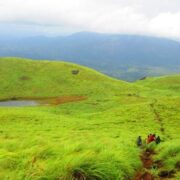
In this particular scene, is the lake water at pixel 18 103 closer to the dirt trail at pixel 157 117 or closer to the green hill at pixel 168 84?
the dirt trail at pixel 157 117

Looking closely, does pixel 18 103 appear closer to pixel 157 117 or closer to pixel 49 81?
pixel 49 81

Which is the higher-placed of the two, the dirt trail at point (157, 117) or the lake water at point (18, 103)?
the lake water at point (18, 103)

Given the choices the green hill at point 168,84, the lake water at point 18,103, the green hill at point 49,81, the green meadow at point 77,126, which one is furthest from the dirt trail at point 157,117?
A: the green hill at point 168,84

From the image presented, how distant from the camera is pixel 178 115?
46.0 meters

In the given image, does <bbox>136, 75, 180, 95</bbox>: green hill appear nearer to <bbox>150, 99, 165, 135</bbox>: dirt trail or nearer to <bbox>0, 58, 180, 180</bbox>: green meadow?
<bbox>0, 58, 180, 180</bbox>: green meadow

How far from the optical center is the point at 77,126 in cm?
3991

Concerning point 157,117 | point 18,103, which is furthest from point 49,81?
point 157,117

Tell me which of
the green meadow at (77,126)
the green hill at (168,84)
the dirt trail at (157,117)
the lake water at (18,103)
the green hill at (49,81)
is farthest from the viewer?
the green hill at (168,84)

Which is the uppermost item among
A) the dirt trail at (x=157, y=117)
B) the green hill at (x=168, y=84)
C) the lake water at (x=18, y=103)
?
the green hill at (x=168, y=84)

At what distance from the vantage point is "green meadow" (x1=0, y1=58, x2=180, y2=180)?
351 inches

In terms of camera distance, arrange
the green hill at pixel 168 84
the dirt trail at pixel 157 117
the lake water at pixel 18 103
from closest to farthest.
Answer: the dirt trail at pixel 157 117, the lake water at pixel 18 103, the green hill at pixel 168 84

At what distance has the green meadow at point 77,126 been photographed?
891 centimetres

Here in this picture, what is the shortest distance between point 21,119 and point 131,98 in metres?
38.5

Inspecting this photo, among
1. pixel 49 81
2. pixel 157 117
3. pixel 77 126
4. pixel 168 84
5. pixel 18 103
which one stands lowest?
→ pixel 77 126
